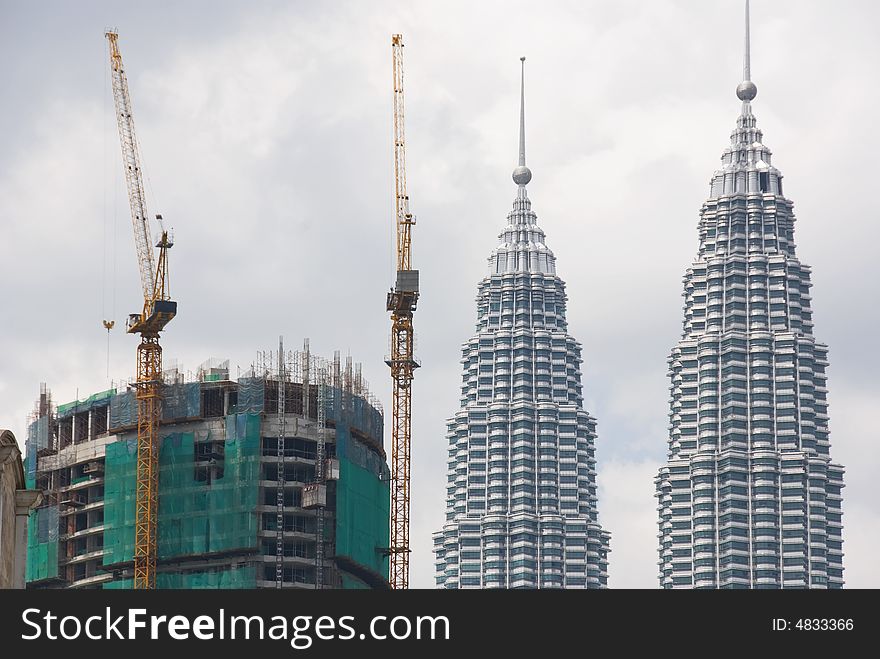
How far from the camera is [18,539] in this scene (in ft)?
323

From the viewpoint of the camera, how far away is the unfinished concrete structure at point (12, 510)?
90.3m

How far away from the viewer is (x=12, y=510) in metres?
95.2

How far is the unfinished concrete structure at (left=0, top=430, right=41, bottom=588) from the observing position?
3556 inches
